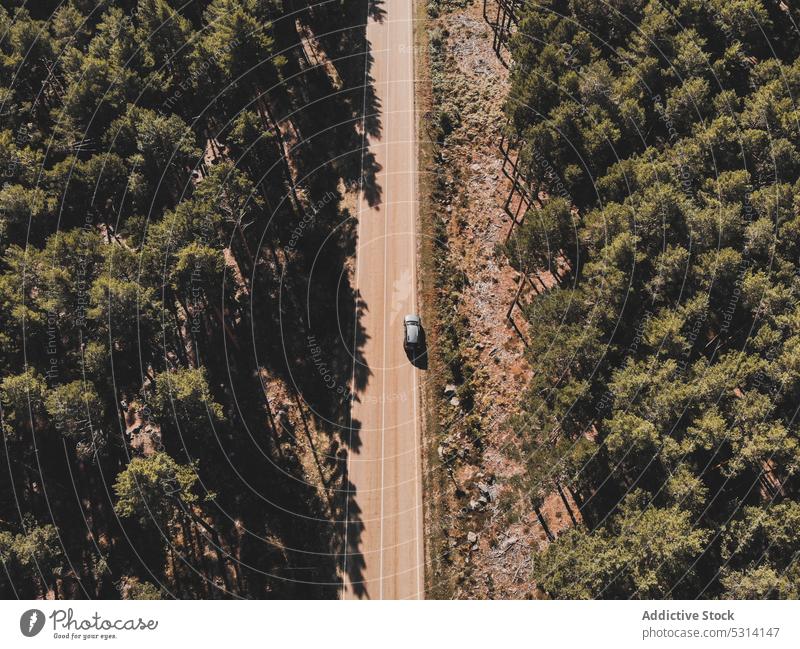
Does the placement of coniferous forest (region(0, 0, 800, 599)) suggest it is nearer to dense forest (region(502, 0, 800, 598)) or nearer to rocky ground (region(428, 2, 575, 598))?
dense forest (region(502, 0, 800, 598))

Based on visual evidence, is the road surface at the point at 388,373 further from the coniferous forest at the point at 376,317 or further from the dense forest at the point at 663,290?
the dense forest at the point at 663,290

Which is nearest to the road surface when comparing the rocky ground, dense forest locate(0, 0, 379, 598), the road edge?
the road edge

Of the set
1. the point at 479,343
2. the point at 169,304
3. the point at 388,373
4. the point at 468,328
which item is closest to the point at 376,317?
the point at 388,373

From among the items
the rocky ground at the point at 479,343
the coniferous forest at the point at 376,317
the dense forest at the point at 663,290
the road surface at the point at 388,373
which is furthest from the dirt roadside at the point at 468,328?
the dense forest at the point at 663,290

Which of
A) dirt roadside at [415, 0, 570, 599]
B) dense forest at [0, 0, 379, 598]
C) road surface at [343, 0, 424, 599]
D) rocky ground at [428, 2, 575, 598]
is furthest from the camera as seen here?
road surface at [343, 0, 424, 599]

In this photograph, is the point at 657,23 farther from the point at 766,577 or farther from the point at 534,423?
the point at 766,577
